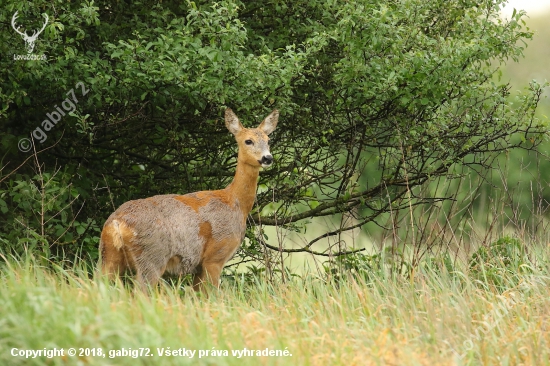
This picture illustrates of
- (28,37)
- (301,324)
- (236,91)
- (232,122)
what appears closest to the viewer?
(301,324)

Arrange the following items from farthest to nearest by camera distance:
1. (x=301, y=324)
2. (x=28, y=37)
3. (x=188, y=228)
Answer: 1. (x=28, y=37)
2. (x=188, y=228)
3. (x=301, y=324)

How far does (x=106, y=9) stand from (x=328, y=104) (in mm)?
2484

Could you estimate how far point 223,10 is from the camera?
7410 millimetres

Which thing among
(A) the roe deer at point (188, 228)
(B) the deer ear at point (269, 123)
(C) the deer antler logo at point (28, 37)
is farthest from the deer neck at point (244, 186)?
(C) the deer antler logo at point (28, 37)

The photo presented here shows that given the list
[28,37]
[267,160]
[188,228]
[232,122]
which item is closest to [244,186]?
[267,160]

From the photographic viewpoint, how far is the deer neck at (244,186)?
760 centimetres

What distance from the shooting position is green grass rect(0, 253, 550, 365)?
4.27 meters

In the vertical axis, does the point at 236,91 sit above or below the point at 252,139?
above

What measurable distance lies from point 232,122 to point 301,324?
2.84 meters

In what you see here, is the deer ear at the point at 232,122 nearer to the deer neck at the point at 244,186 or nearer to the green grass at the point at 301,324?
the deer neck at the point at 244,186

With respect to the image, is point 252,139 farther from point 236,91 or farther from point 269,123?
point 236,91

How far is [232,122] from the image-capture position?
25.4 feet

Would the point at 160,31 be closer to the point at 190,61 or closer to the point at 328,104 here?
the point at 190,61

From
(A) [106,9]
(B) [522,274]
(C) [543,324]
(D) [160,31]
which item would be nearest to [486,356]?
(C) [543,324]
